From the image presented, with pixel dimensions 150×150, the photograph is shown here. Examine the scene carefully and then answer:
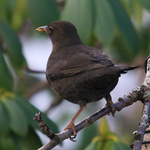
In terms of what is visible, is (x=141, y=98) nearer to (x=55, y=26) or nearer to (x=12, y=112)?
(x=12, y=112)

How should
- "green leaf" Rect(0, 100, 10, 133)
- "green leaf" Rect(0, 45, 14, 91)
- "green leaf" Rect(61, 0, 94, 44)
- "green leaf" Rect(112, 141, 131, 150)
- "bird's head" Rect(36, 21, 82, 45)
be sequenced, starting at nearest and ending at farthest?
"green leaf" Rect(112, 141, 131, 150) < "green leaf" Rect(0, 100, 10, 133) < "green leaf" Rect(61, 0, 94, 44) < "green leaf" Rect(0, 45, 14, 91) < "bird's head" Rect(36, 21, 82, 45)

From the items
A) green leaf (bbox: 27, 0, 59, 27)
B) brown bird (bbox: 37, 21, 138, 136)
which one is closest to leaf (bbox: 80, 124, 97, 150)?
brown bird (bbox: 37, 21, 138, 136)

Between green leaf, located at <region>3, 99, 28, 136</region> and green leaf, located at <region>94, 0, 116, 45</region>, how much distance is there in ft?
3.52

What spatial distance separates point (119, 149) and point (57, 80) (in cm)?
100

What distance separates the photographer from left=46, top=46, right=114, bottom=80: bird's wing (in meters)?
3.33

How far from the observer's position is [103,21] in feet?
11.5

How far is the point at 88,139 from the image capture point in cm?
455

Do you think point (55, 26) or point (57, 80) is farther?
point (55, 26)

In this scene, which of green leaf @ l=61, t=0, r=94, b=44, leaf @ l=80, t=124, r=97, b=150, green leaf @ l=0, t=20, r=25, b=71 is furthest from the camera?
leaf @ l=80, t=124, r=97, b=150

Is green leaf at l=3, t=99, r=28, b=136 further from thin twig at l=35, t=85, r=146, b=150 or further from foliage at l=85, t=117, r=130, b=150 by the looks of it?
foliage at l=85, t=117, r=130, b=150

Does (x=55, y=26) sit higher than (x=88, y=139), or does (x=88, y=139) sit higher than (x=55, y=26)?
(x=55, y=26)

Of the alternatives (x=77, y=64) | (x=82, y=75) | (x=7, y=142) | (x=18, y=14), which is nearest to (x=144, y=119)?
(x=82, y=75)

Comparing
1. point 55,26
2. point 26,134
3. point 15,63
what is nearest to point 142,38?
point 55,26

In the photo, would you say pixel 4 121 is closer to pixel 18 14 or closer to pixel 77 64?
pixel 77 64
